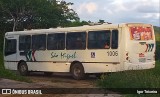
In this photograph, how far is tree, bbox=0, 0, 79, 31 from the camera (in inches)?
1702

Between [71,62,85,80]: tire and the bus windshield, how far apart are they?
317 centimetres

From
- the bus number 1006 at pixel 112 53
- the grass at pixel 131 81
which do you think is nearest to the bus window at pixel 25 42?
the bus number 1006 at pixel 112 53

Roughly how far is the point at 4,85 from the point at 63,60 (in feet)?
20.8

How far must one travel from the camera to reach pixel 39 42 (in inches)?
906

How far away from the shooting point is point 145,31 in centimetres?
1939

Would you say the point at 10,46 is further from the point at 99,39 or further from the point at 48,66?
the point at 99,39

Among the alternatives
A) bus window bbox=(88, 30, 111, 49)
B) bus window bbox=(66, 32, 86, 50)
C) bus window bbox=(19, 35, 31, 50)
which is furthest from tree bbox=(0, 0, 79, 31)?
bus window bbox=(88, 30, 111, 49)

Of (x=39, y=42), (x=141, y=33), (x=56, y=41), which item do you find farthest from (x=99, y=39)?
(x=39, y=42)

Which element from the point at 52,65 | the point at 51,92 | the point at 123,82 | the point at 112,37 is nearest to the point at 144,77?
the point at 123,82

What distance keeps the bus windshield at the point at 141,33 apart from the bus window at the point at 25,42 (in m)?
7.18

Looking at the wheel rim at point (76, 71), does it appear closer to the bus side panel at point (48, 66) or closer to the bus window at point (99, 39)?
the bus side panel at point (48, 66)

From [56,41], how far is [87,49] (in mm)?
2486

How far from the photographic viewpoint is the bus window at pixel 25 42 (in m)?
23.7

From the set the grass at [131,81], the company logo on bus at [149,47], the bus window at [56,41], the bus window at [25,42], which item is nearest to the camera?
the grass at [131,81]
